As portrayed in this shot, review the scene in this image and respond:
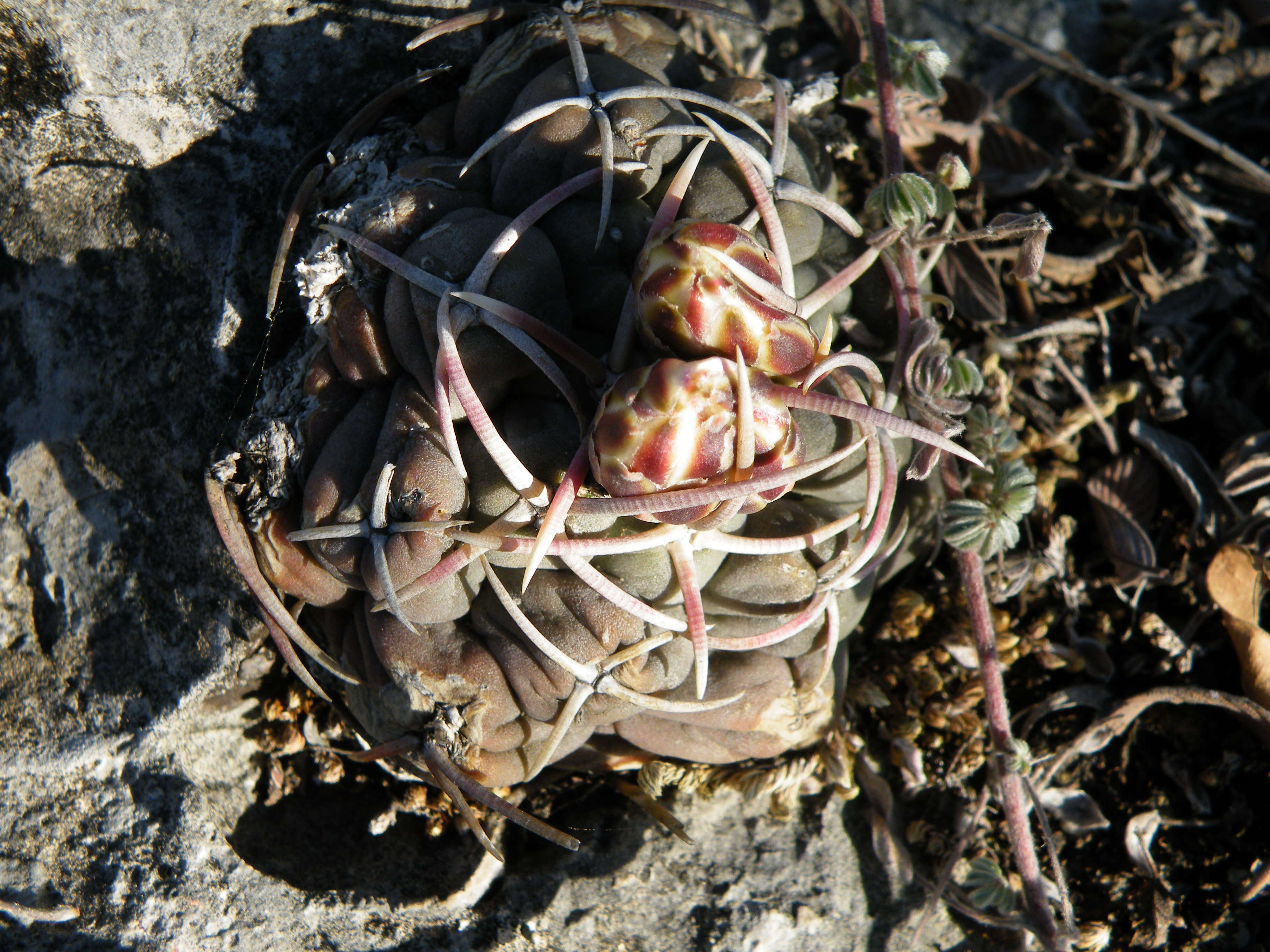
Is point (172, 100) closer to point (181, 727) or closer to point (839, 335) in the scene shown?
point (181, 727)

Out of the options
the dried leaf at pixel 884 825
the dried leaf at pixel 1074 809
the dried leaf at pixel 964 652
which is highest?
the dried leaf at pixel 964 652

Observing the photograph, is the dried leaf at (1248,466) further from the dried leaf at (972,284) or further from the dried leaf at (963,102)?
the dried leaf at (963,102)

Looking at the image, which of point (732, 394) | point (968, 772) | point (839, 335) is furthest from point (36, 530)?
point (968, 772)

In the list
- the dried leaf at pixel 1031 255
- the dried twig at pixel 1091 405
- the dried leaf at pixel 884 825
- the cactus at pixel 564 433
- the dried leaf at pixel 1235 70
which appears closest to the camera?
the cactus at pixel 564 433

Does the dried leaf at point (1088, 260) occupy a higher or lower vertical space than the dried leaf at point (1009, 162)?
lower

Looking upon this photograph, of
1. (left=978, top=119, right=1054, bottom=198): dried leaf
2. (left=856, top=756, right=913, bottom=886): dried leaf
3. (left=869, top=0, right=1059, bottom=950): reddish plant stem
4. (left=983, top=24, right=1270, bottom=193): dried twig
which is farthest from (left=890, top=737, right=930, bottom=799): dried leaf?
(left=983, top=24, right=1270, bottom=193): dried twig

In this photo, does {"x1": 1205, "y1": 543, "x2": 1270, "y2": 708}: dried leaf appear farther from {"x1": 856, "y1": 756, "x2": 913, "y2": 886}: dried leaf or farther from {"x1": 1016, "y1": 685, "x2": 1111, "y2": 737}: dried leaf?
{"x1": 856, "y1": 756, "x2": 913, "y2": 886}: dried leaf

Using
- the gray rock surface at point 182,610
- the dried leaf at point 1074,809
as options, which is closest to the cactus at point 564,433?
the gray rock surface at point 182,610
